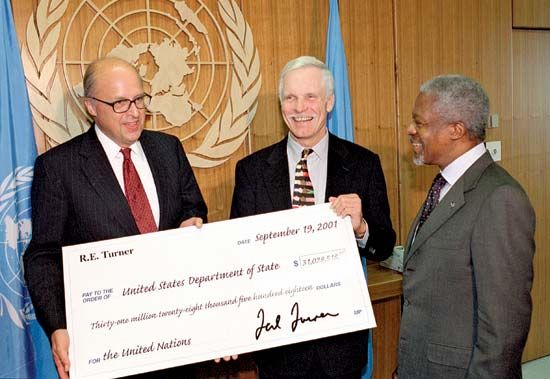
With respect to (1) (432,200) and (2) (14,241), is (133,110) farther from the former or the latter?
(1) (432,200)

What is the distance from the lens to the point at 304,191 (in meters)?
2.27

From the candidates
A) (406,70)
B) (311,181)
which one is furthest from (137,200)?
(406,70)

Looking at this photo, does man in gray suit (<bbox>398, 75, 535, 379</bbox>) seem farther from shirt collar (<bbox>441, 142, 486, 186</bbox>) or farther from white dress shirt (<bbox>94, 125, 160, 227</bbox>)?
white dress shirt (<bbox>94, 125, 160, 227</bbox>)

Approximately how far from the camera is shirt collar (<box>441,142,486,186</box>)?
74.7 inches

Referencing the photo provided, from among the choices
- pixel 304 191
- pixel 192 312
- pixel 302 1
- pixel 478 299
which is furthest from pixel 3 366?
pixel 302 1

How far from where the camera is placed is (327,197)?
7.37ft

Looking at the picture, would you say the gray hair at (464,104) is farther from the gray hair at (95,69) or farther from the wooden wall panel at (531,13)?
the wooden wall panel at (531,13)

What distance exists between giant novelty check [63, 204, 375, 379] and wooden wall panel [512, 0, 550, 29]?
3.13 meters

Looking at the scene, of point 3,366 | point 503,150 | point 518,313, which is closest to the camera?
point 518,313

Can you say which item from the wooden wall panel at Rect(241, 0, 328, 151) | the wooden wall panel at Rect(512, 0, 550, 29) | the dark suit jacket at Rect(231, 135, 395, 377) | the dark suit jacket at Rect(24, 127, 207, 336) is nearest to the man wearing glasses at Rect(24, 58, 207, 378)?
the dark suit jacket at Rect(24, 127, 207, 336)

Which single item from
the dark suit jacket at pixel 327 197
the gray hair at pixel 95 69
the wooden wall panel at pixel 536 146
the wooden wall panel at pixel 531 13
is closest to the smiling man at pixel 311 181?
the dark suit jacket at pixel 327 197

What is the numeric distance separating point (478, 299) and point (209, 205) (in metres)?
1.78

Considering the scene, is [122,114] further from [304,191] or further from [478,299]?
[478,299]
